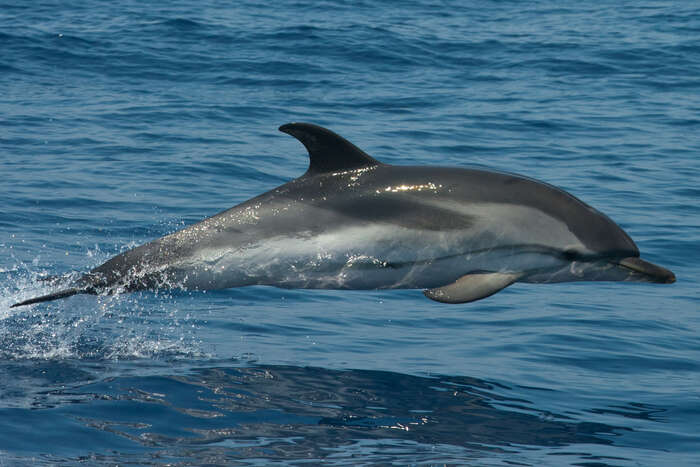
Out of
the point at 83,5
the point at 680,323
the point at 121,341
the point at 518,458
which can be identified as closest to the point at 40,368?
the point at 121,341

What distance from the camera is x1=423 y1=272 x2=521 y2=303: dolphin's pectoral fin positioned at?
636 centimetres

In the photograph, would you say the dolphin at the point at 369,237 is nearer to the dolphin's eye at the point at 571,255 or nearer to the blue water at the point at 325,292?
the dolphin's eye at the point at 571,255

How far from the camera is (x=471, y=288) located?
645cm

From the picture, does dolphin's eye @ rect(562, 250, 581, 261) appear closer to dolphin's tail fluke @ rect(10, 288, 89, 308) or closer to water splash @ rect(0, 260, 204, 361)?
water splash @ rect(0, 260, 204, 361)

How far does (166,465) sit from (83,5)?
25.8m

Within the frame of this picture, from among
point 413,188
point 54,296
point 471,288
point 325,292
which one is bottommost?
point 325,292

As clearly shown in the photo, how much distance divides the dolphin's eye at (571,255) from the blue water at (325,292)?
105cm

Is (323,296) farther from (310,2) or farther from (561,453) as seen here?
(310,2)

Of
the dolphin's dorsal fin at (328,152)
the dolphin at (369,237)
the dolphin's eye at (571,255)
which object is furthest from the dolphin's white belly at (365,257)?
the dolphin's dorsal fin at (328,152)

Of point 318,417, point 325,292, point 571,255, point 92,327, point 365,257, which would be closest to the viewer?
point 365,257

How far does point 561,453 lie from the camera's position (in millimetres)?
6312

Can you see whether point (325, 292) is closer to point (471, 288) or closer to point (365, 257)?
point (365, 257)

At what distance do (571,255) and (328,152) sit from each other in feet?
5.41

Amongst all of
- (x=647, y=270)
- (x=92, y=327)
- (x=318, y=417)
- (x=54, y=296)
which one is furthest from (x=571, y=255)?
(x=92, y=327)
